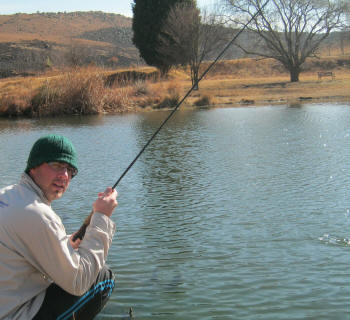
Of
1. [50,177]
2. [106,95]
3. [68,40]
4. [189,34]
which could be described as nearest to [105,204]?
[50,177]

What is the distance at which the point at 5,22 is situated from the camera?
107938 mm

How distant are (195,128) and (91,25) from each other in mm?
110239

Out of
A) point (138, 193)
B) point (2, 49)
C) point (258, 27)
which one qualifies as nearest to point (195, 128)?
point (138, 193)

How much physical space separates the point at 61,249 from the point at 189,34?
114 feet

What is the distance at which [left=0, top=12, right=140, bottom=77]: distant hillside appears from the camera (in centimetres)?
5912

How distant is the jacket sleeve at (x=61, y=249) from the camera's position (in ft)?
7.70

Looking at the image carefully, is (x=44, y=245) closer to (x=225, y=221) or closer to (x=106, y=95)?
(x=225, y=221)

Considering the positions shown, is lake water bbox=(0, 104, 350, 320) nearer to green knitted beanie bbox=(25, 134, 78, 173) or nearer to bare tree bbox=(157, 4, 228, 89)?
green knitted beanie bbox=(25, 134, 78, 173)

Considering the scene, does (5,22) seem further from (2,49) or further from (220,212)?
(220,212)

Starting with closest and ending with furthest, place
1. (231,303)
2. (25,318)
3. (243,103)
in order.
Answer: (25,318), (231,303), (243,103)


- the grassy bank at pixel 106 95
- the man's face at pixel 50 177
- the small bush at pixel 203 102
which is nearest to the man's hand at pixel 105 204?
the man's face at pixel 50 177

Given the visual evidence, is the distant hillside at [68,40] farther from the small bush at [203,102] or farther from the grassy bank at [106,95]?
the small bush at [203,102]

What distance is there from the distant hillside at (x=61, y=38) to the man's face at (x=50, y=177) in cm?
4164

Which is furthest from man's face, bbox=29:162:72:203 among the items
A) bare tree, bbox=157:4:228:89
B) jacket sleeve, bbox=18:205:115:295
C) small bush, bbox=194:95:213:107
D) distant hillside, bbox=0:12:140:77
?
distant hillside, bbox=0:12:140:77
